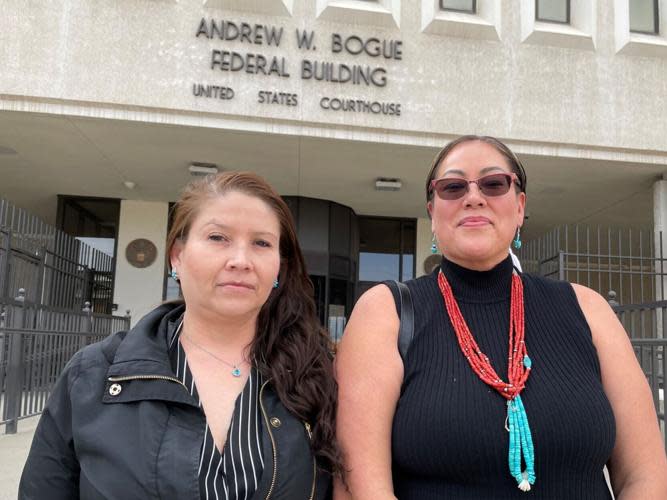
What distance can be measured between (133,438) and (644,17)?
34.3 feet

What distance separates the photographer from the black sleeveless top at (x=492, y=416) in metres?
1.55

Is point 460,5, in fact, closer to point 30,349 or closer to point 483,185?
point 30,349

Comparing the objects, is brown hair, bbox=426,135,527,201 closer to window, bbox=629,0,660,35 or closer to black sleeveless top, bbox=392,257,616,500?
black sleeveless top, bbox=392,257,616,500

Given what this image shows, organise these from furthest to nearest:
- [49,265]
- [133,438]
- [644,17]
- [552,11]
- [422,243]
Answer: [422,243], [644,17], [552,11], [49,265], [133,438]

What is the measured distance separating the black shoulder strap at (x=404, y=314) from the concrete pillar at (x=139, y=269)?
1046cm

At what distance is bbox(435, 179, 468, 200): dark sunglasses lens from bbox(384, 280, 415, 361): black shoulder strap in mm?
313

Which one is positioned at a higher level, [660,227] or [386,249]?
[660,227]

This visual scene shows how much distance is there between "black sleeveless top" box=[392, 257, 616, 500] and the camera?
61.1 inches

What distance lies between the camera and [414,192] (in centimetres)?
1106

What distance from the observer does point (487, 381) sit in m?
1.62

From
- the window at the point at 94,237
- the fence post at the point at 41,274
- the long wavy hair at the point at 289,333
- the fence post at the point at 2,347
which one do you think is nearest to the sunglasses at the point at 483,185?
the long wavy hair at the point at 289,333

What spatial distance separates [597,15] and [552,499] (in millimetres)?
9199

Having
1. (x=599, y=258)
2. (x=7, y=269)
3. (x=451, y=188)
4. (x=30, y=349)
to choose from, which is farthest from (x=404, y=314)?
(x=599, y=258)

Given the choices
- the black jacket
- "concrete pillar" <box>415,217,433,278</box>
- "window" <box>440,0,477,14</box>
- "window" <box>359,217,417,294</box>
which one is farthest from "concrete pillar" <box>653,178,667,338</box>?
the black jacket
